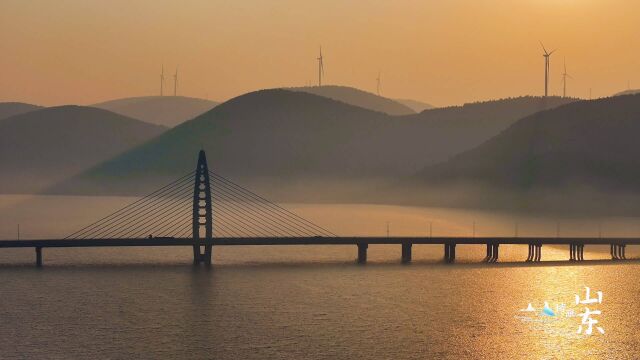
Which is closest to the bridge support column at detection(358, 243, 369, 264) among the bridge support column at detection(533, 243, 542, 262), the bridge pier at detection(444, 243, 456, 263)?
the bridge pier at detection(444, 243, 456, 263)

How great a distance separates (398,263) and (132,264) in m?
41.6

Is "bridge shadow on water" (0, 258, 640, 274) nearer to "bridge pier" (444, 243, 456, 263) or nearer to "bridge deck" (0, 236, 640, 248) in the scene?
"bridge pier" (444, 243, 456, 263)

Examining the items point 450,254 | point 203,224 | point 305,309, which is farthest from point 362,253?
point 305,309

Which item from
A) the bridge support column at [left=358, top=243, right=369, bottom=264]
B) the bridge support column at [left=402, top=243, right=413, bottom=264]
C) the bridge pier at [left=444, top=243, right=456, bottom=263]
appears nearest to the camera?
the bridge support column at [left=358, top=243, right=369, bottom=264]

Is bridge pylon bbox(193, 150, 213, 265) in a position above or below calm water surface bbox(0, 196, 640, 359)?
above

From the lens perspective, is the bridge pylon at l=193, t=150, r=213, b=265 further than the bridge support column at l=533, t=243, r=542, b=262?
No

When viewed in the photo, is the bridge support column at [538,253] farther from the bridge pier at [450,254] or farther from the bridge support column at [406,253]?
the bridge support column at [406,253]

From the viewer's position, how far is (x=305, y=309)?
97250 millimetres

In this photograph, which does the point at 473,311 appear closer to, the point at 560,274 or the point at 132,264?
the point at 560,274

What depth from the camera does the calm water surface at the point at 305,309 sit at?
77188 mm

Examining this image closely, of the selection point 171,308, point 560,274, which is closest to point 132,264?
point 171,308

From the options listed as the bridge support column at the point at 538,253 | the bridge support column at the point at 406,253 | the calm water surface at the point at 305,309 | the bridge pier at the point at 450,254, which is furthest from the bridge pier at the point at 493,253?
the bridge support column at the point at 406,253

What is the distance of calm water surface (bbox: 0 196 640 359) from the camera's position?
253 feet

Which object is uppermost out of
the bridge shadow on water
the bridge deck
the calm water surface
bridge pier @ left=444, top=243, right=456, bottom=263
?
the bridge deck
